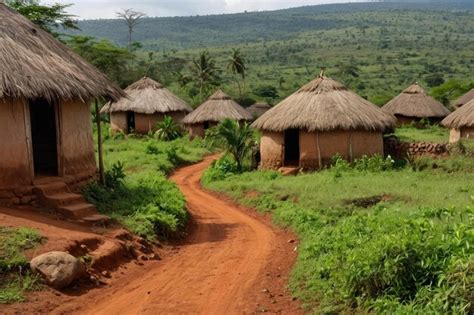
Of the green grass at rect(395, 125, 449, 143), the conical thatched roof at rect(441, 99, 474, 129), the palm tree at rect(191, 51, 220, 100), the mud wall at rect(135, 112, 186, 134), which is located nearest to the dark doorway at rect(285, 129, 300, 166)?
the conical thatched roof at rect(441, 99, 474, 129)

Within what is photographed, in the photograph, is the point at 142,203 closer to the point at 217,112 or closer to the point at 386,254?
the point at 386,254

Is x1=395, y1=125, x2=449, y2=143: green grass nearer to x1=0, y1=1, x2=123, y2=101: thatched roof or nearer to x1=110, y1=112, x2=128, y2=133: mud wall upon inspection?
x1=110, y1=112, x2=128, y2=133: mud wall

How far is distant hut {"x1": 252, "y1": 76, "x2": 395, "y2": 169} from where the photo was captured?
19.0 metres

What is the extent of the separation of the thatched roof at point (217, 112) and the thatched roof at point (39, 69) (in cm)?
1818

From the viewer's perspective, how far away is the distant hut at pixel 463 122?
23984 mm

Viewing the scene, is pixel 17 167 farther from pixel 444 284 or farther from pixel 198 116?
pixel 198 116

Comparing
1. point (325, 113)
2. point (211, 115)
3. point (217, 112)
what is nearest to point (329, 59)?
point (217, 112)

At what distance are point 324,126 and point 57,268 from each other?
1193cm

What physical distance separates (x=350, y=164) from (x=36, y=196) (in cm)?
1040

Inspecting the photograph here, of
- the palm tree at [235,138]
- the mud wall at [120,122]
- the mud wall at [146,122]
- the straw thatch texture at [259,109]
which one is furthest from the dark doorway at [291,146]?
the straw thatch texture at [259,109]

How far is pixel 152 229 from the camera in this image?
444 inches

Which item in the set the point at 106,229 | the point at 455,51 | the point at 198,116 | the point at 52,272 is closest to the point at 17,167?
the point at 106,229

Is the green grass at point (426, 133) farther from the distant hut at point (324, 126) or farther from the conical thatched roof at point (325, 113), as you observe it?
the distant hut at point (324, 126)

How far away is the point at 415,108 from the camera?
33.9 metres
